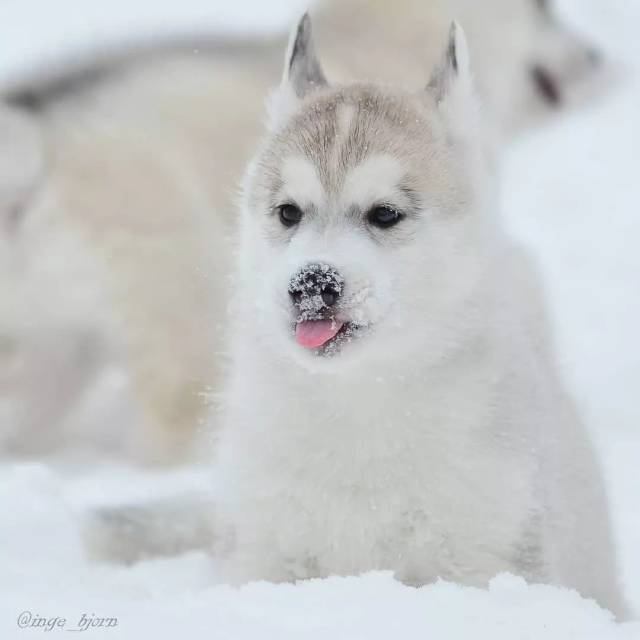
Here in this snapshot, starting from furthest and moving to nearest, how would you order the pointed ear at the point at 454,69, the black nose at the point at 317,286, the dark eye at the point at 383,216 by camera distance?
1. the pointed ear at the point at 454,69
2. the dark eye at the point at 383,216
3. the black nose at the point at 317,286

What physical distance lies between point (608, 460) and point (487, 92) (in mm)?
4492

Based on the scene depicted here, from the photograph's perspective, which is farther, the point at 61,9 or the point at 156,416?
the point at 61,9

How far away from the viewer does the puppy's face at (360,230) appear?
309 centimetres

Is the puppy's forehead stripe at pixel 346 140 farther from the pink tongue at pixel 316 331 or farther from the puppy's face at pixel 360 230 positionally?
the pink tongue at pixel 316 331

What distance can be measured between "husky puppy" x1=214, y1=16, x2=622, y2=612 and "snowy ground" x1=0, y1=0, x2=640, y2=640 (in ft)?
1.10

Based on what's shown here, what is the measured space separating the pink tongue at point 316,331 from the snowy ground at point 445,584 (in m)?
0.59

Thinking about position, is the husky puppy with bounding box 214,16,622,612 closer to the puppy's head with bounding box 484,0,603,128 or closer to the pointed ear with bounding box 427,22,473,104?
the pointed ear with bounding box 427,22,473,104

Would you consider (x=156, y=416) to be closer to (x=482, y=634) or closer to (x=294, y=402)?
(x=294, y=402)

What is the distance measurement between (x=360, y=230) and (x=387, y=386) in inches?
15.8

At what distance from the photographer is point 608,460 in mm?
5031

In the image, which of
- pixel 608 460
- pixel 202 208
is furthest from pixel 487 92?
pixel 608 460

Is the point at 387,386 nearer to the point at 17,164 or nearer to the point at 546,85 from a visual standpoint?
the point at 17,164

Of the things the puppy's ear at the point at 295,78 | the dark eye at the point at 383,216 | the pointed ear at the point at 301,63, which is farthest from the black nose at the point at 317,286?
the pointed ear at the point at 301,63

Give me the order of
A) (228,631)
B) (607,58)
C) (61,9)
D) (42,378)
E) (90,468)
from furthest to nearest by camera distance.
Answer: (61,9)
(607,58)
(42,378)
(90,468)
(228,631)
